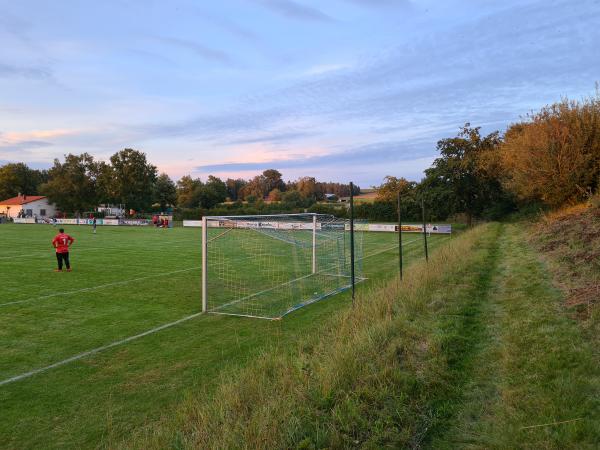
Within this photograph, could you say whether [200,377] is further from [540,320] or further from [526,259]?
[526,259]

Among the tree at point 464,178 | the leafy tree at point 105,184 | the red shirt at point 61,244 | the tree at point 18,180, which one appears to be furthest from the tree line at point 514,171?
the tree at point 18,180

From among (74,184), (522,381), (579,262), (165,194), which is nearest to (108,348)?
(522,381)

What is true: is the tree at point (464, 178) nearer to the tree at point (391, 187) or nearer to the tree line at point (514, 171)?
the tree line at point (514, 171)

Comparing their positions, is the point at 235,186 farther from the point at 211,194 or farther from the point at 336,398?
the point at 336,398

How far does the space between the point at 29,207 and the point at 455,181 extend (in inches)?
Result: 2647

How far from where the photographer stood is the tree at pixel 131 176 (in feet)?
229

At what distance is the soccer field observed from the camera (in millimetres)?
5199

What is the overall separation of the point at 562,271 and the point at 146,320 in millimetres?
9723

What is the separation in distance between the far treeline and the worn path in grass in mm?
17112

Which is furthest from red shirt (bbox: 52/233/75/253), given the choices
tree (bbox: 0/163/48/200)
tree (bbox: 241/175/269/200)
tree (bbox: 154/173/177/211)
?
tree (bbox: 241/175/269/200)

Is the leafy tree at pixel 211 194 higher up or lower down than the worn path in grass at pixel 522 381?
higher up

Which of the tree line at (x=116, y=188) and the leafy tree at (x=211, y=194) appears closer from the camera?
the tree line at (x=116, y=188)

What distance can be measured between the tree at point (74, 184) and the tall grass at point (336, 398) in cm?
7411

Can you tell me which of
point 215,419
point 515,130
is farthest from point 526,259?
point 515,130
